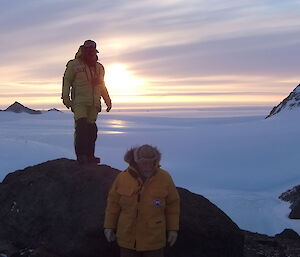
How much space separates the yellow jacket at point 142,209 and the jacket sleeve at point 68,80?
10.3 feet

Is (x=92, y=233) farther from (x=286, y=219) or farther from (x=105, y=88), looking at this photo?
(x=286, y=219)

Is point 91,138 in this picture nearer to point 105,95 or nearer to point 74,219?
point 105,95

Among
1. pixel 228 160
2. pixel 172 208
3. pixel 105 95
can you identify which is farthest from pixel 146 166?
pixel 228 160

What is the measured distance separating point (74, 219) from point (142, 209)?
2.46 meters

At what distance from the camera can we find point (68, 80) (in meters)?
8.78

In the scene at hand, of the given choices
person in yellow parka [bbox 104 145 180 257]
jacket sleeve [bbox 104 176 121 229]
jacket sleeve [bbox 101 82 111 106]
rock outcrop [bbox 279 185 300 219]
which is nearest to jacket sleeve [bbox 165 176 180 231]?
person in yellow parka [bbox 104 145 180 257]

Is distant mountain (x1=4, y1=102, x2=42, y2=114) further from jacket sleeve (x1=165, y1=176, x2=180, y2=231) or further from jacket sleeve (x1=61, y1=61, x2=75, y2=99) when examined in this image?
jacket sleeve (x1=165, y1=176, x2=180, y2=231)

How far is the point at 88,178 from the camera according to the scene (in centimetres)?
877

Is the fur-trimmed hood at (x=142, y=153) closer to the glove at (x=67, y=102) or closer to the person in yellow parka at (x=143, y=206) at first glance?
the person in yellow parka at (x=143, y=206)

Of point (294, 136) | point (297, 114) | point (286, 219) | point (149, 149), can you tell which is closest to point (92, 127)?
point (149, 149)

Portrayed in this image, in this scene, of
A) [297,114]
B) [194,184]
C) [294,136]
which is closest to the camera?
[194,184]

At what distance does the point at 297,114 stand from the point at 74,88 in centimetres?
3463

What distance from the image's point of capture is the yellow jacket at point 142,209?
5.98 meters

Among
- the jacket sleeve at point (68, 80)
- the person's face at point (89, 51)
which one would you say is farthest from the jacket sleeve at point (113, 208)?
the person's face at point (89, 51)
